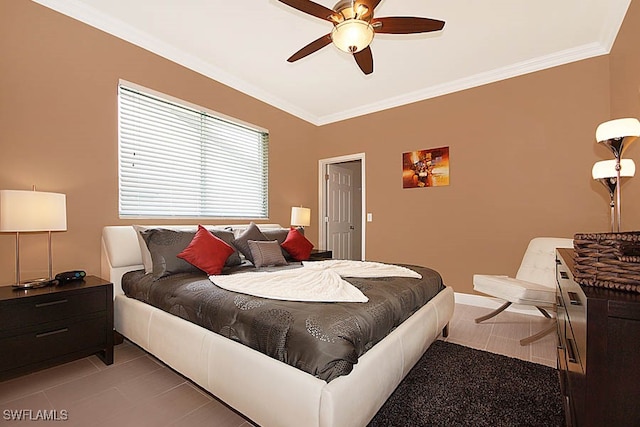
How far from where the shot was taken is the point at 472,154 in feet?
11.9

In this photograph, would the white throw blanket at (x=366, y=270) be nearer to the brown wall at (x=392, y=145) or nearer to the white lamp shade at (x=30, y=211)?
the brown wall at (x=392, y=145)

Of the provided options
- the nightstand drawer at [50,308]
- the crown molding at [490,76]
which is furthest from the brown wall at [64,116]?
the crown molding at [490,76]

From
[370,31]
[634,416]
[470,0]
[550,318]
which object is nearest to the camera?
[634,416]

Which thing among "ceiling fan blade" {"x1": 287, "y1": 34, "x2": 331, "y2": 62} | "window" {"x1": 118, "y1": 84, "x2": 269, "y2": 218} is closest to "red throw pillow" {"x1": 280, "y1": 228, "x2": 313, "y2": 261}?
"window" {"x1": 118, "y1": 84, "x2": 269, "y2": 218}

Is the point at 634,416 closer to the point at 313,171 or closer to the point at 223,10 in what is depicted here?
the point at 223,10

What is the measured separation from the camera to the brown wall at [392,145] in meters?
2.26

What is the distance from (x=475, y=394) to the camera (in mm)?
1795

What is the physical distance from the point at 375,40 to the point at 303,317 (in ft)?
9.11

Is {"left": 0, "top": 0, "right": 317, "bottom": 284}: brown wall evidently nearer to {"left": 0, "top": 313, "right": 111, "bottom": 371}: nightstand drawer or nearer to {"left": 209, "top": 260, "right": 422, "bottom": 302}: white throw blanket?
{"left": 0, "top": 313, "right": 111, "bottom": 371}: nightstand drawer

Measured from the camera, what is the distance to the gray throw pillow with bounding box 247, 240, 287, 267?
2838 millimetres

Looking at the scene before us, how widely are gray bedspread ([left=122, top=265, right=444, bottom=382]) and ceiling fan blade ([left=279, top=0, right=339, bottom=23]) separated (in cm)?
181

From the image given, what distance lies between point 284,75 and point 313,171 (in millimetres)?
1782

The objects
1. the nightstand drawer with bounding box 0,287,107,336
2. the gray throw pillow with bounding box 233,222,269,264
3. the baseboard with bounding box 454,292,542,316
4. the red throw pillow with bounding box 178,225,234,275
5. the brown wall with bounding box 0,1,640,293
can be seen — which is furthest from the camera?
the baseboard with bounding box 454,292,542,316

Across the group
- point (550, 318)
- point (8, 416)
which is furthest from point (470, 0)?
point (8, 416)
